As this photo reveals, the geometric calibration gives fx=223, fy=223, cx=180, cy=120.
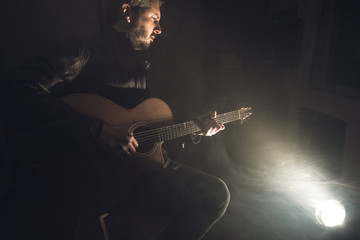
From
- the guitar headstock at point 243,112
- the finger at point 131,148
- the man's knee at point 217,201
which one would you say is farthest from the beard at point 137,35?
the man's knee at point 217,201

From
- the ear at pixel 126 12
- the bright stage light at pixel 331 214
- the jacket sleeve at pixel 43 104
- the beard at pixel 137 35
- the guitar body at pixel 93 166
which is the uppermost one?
the ear at pixel 126 12

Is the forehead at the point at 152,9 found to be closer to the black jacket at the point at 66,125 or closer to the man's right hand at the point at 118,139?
the black jacket at the point at 66,125

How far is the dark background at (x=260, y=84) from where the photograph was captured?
224cm

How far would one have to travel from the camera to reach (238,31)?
10.2 feet

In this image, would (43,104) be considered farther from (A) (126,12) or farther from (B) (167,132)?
(A) (126,12)

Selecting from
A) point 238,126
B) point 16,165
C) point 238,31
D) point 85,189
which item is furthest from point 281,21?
point 16,165

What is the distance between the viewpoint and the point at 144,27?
176cm

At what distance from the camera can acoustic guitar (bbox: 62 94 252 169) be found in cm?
142

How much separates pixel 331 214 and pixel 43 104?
227 cm

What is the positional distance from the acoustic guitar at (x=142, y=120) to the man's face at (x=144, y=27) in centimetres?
50

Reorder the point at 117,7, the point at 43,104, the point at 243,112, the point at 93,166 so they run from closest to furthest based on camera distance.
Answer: the point at 43,104, the point at 93,166, the point at 117,7, the point at 243,112

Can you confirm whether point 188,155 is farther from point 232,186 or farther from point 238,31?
point 238,31

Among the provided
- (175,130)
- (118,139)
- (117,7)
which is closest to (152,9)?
(117,7)

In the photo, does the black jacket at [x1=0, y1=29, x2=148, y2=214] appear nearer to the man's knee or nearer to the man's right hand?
the man's right hand
